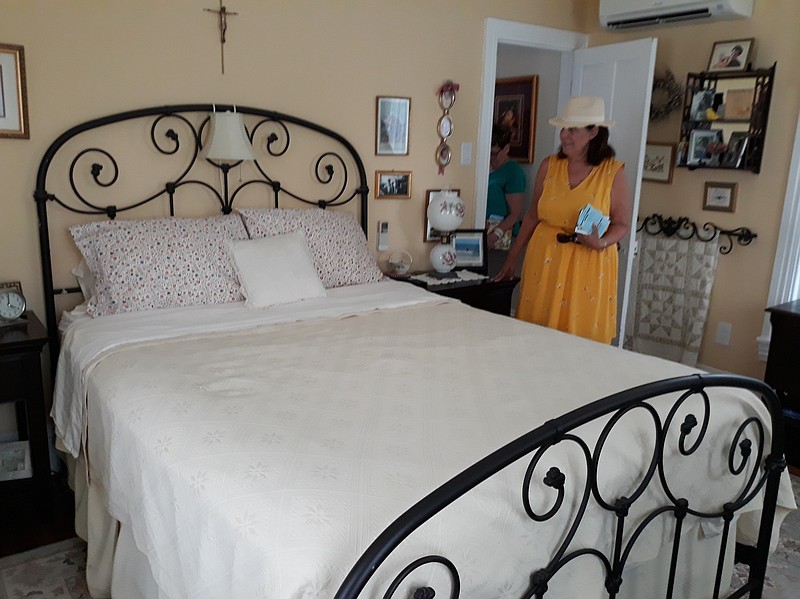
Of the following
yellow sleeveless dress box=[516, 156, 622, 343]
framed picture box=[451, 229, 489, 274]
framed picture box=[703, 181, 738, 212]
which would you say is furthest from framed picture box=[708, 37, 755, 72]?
framed picture box=[451, 229, 489, 274]

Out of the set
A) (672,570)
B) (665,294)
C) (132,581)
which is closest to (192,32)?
(132,581)

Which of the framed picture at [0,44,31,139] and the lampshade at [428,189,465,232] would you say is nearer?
the framed picture at [0,44,31,139]

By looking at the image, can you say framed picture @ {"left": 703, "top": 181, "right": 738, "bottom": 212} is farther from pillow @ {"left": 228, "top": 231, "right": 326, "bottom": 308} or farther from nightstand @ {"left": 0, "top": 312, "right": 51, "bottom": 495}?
nightstand @ {"left": 0, "top": 312, "right": 51, "bottom": 495}

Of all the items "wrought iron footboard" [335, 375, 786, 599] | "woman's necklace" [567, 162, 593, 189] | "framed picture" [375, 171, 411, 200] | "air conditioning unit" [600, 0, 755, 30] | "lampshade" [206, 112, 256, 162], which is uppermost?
"air conditioning unit" [600, 0, 755, 30]

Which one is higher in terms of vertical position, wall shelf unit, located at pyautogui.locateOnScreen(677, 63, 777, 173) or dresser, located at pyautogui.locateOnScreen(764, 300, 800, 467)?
wall shelf unit, located at pyautogui.locateOnScreen(677, 63, 777, 173)

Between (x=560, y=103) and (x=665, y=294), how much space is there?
4.38ft

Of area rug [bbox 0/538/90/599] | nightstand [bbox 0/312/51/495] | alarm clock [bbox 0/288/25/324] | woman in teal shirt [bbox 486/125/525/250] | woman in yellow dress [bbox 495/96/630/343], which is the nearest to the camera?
area rug [bbox 0/538/90/599]

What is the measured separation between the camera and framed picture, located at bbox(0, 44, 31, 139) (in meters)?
2.47

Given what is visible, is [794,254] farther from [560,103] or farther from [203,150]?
[203,150]

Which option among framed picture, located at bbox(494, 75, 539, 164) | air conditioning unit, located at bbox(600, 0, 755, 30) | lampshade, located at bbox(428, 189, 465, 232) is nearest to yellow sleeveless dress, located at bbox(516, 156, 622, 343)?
lampshade, located at bbox(428, 189, 465, 232)

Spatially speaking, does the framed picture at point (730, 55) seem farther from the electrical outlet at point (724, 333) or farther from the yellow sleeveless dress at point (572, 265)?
the electrical outlet at point (724, 333)

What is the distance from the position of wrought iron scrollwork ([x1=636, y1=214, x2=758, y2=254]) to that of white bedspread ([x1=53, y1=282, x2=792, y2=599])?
1.78 m

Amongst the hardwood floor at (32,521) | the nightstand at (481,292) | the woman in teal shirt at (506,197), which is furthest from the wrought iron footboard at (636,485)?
the woman in teal shirt at (506,197)

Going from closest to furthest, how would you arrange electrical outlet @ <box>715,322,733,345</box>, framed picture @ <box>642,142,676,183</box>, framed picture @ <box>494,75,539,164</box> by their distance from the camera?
electrical outlet @ <box>715,322,733,345</box>
framed picture @ <box>642,142,676,183</box>
framed picture @ <box>494,75,539,164</box>
